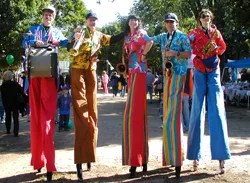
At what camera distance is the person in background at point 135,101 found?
17.9 ft

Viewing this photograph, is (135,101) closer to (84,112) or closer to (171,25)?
(84,112)

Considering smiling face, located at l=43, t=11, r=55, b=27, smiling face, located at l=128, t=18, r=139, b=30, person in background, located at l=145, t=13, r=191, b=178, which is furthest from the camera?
smiling face, located at l=43, t=11, r=55, b=27

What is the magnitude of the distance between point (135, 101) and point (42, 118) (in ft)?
4.00

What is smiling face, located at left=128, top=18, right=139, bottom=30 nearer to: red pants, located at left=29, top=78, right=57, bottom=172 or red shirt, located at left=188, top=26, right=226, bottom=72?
red shirt, located at left=188, top=26, right=226, bottom=72

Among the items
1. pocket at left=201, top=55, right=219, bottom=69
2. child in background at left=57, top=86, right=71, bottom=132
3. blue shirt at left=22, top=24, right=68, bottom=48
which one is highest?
blue shirt at left=22, top=24, right=68, bottom=48

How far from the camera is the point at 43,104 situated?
216 inches

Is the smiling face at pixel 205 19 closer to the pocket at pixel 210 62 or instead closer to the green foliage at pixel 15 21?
the pocket at pixel 210 62

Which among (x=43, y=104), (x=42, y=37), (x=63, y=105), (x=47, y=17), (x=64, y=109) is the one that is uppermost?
(x=47, y=17)

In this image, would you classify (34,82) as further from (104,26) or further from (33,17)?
(104,26)

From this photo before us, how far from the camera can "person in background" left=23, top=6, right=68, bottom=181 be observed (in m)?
5.48

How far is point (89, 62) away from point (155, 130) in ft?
16.7

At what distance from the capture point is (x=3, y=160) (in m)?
6.99

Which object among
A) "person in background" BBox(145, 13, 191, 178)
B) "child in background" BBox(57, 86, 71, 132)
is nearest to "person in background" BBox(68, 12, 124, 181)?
"person in background" BBox(145, 13, 191, 178)

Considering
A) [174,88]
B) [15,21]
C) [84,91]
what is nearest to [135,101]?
[174,88]
